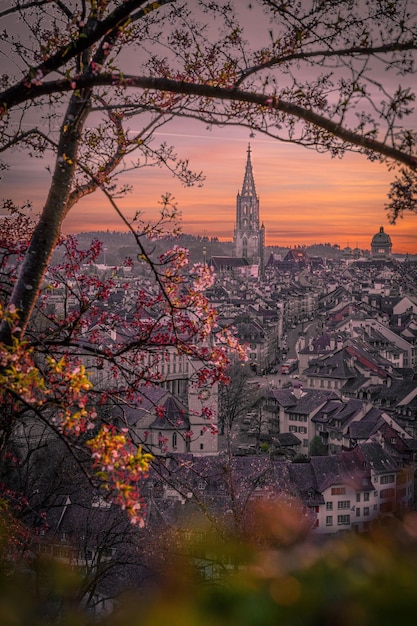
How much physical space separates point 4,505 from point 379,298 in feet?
256

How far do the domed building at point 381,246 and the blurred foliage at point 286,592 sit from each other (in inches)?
4864

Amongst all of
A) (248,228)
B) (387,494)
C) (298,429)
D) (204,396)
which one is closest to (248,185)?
(248,228)

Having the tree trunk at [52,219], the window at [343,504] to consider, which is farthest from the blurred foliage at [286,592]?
the window at [343,504]

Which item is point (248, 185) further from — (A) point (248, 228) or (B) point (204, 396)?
(B) point (204, 396)

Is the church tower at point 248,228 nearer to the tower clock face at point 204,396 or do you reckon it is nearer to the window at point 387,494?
the window at point 387,494

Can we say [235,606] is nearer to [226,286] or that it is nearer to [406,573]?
[406,573]

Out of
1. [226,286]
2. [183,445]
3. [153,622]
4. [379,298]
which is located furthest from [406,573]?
[226,286]

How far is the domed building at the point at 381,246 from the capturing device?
123m

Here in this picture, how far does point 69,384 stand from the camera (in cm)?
375

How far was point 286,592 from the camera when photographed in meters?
1.30

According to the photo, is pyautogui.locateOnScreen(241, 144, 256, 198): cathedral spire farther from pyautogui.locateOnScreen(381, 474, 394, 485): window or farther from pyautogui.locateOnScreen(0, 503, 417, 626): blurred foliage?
pyautogui.locateOnScreen(0, 503, 417, 626): blurred foliage

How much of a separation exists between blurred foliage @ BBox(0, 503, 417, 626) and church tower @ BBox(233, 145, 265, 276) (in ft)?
443

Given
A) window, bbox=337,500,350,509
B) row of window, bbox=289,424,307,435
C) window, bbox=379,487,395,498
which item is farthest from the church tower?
window, bbox=379,487,395,498

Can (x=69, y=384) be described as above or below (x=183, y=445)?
above
